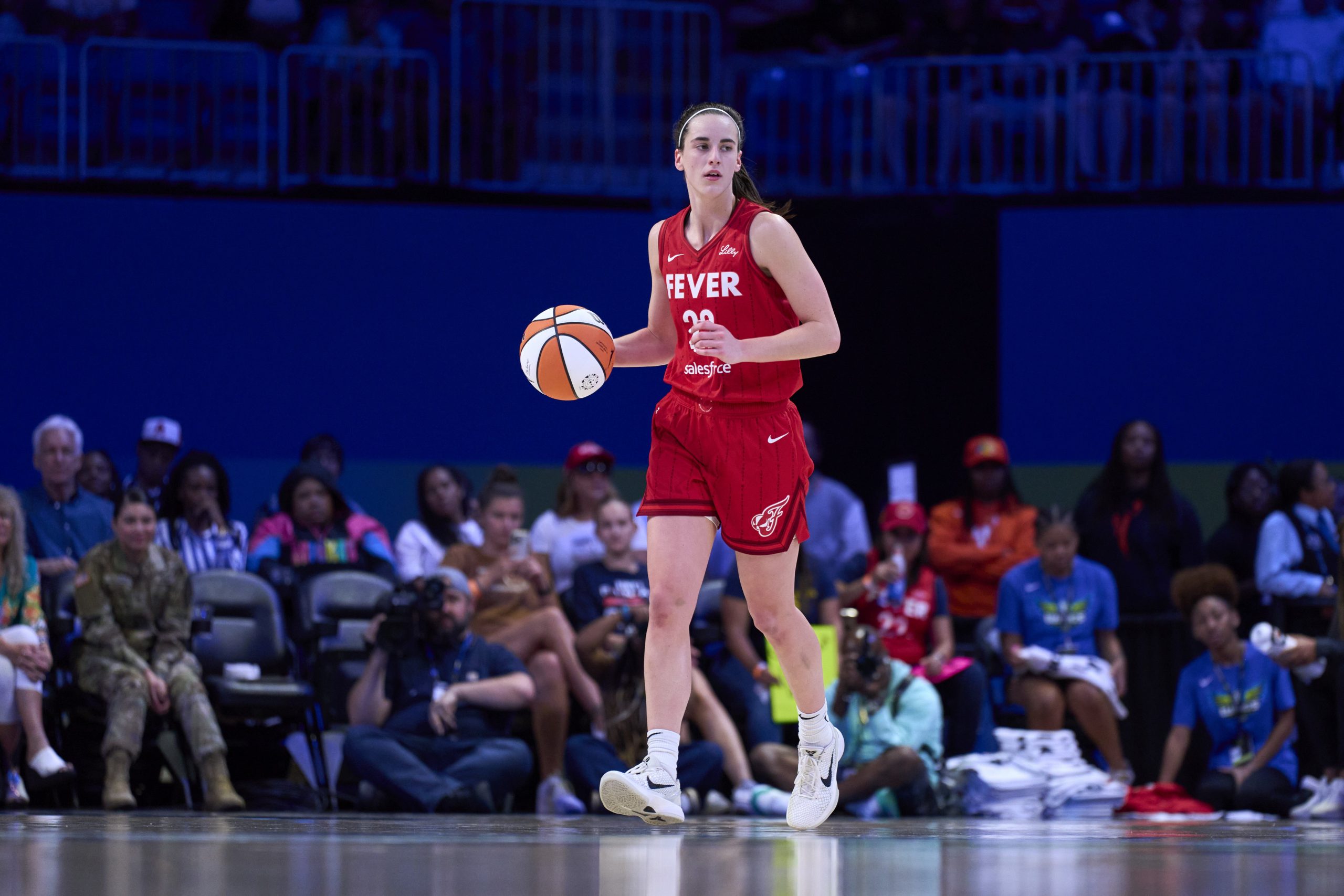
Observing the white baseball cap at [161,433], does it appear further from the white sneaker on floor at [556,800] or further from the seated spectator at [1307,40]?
the seated spectator at [1307,40]

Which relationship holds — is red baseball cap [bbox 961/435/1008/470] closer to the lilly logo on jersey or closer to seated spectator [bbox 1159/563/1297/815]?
seated spectator [bbox 1159/563/1297/815]

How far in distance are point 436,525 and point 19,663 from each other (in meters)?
2.50

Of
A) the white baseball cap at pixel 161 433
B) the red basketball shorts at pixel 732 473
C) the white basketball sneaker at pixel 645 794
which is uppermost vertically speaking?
the white baseball cap at pixel 161 433

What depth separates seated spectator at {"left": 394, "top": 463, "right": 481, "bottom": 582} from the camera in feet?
30.1

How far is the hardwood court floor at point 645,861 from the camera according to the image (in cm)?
305

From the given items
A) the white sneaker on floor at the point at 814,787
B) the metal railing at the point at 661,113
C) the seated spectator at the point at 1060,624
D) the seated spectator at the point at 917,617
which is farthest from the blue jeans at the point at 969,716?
the metal railing at the point at 661,113

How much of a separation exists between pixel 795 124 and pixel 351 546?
5315mm

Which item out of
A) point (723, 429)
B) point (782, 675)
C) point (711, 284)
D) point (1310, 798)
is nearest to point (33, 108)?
point (782, 675)

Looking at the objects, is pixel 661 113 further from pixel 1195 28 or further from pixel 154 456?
pixel 154 456

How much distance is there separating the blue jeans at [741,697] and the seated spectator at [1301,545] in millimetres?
2902

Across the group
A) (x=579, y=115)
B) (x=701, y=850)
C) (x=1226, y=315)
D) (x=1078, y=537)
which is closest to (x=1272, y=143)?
(x=1226, y=315)

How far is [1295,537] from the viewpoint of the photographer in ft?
30.0

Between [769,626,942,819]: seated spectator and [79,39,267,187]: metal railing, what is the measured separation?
19.8ft

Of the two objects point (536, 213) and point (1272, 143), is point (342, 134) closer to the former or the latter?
point (536, 213)
